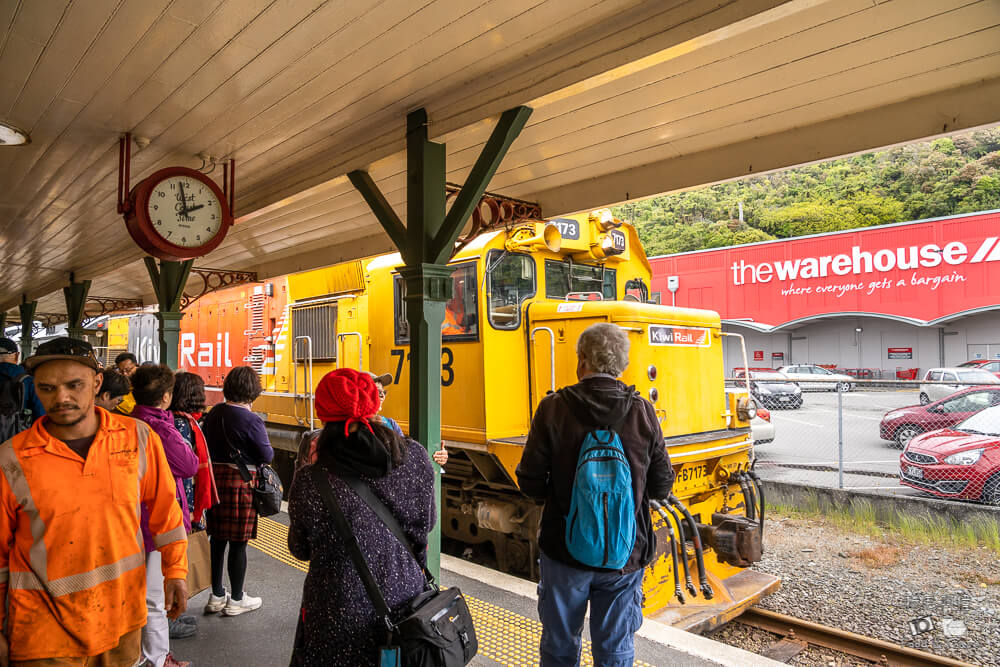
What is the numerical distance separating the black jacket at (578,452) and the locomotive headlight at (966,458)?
705cm

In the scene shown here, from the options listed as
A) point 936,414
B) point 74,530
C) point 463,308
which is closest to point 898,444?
point 936,414

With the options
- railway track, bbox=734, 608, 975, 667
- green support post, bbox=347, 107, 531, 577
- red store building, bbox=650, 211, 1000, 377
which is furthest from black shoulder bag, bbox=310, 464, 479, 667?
red store building, bbox=650, 211, 1000, 377

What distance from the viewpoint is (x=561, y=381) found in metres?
5.57

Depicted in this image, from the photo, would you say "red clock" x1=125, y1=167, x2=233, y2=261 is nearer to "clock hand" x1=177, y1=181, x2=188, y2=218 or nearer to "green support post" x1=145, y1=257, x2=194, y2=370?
"clock hand" x1=177, y1=181, x2=188, y2=218

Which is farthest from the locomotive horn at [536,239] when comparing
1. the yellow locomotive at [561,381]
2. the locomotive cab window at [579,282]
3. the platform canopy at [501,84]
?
the platform canopy at [501,84]

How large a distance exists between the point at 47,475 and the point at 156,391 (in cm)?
107

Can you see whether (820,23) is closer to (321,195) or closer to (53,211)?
(321,195)

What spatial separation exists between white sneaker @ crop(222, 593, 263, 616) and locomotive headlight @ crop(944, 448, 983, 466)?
7994 millimetres

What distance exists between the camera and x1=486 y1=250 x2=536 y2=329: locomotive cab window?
5672 millimetres

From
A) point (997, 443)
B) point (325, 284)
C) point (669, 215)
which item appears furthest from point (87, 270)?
point (669, 215)

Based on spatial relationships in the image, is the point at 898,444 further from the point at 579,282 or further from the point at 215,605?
the point at 215,605

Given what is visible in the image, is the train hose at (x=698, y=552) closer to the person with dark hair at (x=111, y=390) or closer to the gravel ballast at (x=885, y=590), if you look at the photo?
the gravel ballast at (x=885, y=590)

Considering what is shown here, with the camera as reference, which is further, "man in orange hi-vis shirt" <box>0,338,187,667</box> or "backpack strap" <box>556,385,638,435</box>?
"backpack strap" <box>556,385,638,435</box>

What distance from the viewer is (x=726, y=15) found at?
254cm
